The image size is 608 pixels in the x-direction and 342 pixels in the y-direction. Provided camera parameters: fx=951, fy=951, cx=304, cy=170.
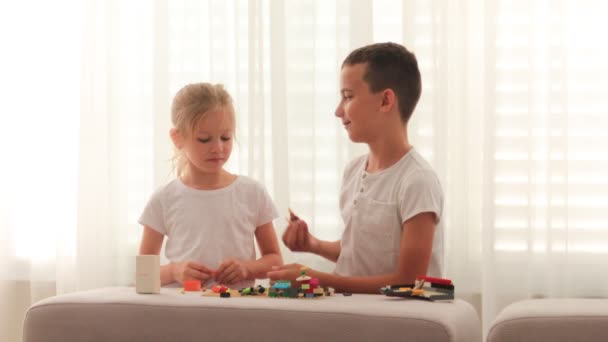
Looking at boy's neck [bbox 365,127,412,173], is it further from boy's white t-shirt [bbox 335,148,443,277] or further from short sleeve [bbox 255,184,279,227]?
short sleeve [bbox 255,184,279,227]

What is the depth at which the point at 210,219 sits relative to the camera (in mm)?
2404

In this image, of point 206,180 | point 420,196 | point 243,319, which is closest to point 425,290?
point 420,196

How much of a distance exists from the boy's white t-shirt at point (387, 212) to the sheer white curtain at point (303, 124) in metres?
0.76

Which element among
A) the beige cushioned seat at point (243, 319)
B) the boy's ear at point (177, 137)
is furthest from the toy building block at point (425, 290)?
the boy's ear at point (177, 137)

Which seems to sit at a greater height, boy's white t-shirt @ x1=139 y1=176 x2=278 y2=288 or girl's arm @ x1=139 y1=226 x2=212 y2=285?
boy's white t-shirt @ x1=139 y1=176 x2=278 y2=288

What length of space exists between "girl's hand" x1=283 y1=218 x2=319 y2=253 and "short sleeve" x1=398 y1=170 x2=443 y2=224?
0.78 feet

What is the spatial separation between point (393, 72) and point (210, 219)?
59 cm

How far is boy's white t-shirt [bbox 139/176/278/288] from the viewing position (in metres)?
2.40

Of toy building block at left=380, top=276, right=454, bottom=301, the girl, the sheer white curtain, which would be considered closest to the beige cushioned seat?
toy building block at left=380, top=276, right=454, bottom=301

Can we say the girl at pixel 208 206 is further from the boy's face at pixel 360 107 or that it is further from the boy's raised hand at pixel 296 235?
the boy's face at pixel 360 107

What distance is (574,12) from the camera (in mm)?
2881

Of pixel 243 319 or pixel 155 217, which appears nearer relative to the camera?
pixel 243 319

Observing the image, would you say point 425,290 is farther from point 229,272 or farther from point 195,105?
point 195,105

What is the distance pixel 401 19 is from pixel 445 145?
1.43 ft
